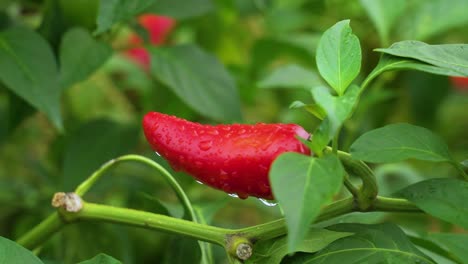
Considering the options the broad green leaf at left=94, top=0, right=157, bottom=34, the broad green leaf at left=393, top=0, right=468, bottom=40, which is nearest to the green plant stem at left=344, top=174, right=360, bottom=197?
the broad green leaf at left=94, top=0, right=157, bottom=34

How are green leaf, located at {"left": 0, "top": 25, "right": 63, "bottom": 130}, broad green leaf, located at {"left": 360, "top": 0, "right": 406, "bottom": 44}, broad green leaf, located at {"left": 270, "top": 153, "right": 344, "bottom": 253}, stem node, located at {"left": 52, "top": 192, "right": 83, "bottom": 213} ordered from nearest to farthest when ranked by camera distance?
1. broad green leaf, located at {"left": 270, "top": 153, "right": 344, "bottom": 253}
2. stem node, located at {"left": 52, "top": 192, "right": 83, "bottom": 213}
3. green leaf, located at {"left": 0, "top": 25, "right": 63, "bottom": 130}
4. broad green leaf, located at {"left": 360, "top": 0, "right": 406, "bottom": 44}

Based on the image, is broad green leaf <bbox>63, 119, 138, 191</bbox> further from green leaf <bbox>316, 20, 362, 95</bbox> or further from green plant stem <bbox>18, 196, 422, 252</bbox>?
green leaf <bbox>316, 20, 362, 95</bbox>

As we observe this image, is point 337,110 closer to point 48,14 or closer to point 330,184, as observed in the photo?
point 330,184

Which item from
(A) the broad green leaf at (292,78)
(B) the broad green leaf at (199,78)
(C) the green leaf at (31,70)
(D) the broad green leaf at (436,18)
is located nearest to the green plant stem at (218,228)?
(C) the green leaf at (31,70)

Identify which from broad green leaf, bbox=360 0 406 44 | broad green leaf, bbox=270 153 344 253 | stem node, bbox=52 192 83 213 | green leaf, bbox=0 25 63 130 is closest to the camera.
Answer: broad green leaf, bbox=270 153 344 253

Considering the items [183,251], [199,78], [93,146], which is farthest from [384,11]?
[183,251]

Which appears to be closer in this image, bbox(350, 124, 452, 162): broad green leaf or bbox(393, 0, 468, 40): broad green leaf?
bbox(350, 124, 452, 162): broad green leaf

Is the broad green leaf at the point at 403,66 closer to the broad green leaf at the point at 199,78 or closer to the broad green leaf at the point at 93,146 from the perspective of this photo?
the broad green leaf at the point at 199,78
